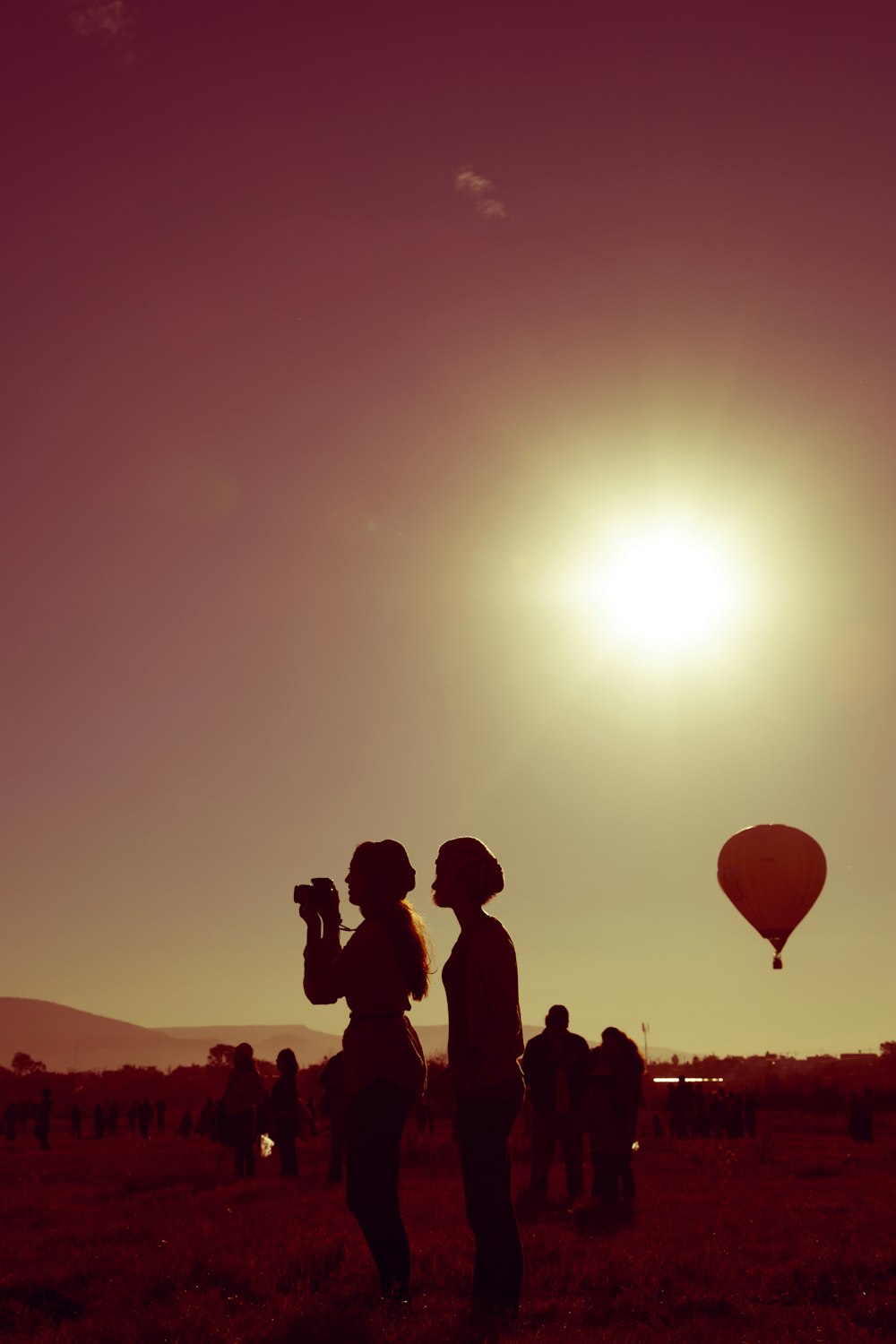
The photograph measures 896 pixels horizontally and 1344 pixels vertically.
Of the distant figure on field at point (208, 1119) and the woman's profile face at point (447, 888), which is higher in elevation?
the woman's profile face at point (447, 888)

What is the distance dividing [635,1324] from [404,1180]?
34.4 feet

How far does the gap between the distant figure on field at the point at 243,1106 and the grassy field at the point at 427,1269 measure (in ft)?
4.49

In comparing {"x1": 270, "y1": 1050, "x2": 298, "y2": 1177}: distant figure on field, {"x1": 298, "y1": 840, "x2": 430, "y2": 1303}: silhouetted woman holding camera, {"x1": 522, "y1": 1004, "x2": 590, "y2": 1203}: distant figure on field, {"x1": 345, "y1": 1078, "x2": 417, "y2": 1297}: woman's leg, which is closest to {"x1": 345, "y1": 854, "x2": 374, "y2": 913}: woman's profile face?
{"x1": 298, "y1": 840, "x2": 430, "y2": 1303}: silhouetted woman holding camera

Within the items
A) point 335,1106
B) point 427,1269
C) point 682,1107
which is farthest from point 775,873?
point 427,1269

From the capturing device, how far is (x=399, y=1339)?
536 centimetres

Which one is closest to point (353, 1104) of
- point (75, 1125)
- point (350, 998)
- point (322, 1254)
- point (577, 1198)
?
point (350, 998)

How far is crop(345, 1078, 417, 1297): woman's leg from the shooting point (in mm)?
5965

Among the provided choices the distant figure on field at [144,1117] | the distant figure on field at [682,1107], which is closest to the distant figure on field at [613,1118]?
the distant figure on field at [682,1107]

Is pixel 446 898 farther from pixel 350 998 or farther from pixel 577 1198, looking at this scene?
pixel 577 1198

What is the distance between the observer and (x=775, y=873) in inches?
1179

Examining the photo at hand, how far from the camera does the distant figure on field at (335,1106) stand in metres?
8.88

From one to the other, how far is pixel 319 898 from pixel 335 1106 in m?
7.33

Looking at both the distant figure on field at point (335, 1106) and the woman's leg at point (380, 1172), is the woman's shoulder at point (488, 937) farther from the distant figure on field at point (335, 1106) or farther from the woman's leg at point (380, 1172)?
the distant figure on field at point (335, 1106)

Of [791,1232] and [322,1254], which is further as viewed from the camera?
[791,1232]
